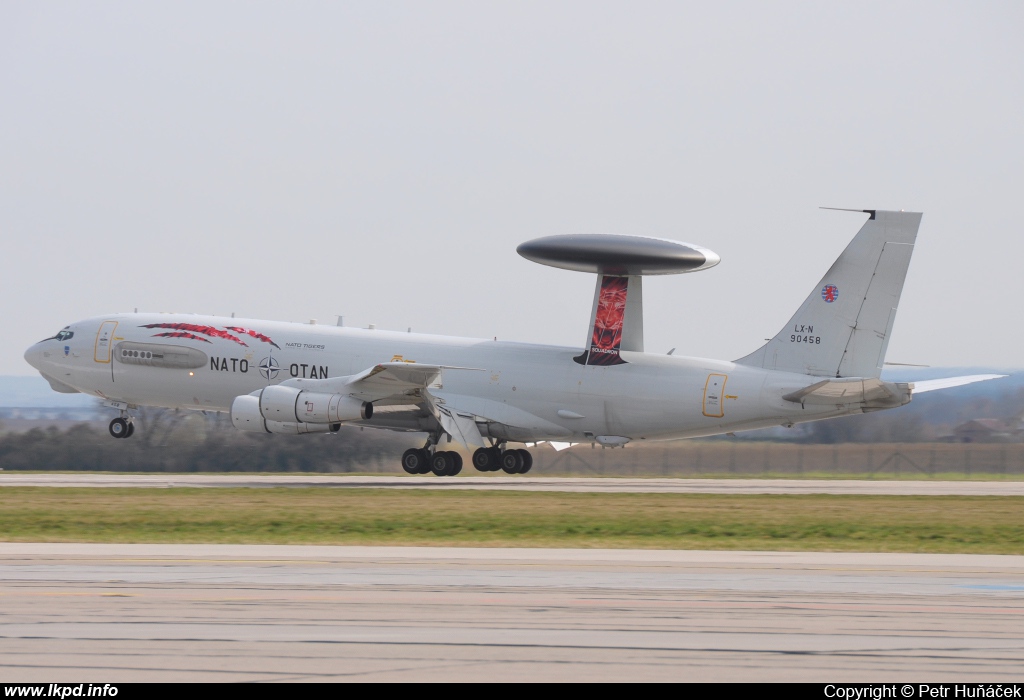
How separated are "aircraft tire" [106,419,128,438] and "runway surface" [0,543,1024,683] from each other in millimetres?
27188

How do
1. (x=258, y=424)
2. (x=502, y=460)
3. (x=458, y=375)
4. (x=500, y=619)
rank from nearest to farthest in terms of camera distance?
(x=500, y=619)
(x=258, y=424)
(x=458, y=375)
(x=502, y=460)

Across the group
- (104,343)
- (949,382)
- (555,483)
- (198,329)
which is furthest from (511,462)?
(949,382)

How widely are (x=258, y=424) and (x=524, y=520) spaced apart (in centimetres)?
1685

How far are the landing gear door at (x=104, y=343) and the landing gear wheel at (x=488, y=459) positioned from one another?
1255cm

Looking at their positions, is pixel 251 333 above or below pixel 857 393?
above

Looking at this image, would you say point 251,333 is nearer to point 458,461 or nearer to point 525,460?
point 458,461

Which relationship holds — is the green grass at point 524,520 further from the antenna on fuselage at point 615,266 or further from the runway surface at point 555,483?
the antenna on fuselage at point 615,266

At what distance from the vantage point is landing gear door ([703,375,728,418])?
127 feet

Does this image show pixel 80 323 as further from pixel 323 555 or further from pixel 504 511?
pixel 323 555

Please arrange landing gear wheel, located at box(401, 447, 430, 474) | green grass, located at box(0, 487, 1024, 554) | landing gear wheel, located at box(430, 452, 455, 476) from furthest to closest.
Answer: landing gear wheel, located at box(401, 447, 430, 474)
landing gear wheel, located at box(430, 452, 455, 476)
green grass, located at box(0, 487, 1024, 554)

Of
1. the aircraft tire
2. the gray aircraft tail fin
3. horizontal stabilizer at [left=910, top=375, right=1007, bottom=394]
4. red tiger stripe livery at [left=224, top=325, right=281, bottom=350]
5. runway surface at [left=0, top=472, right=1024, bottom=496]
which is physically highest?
the gray aircraft tail fin

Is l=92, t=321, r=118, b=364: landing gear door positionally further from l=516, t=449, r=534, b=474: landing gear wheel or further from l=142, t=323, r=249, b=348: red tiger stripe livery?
l=516, t=449, r=534, b=474: landing gear wheel

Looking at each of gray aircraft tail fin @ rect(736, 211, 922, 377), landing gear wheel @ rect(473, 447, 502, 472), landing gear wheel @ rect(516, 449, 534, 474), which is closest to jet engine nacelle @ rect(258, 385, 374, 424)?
landing gear wheel @ rect(473, 447, 502, 472)

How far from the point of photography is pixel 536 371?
4091cm
